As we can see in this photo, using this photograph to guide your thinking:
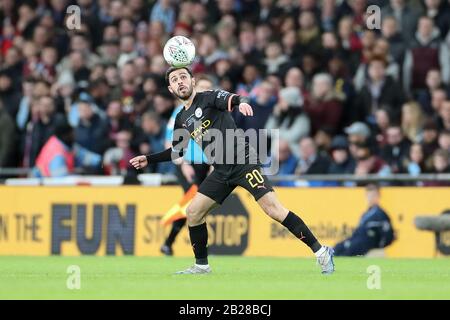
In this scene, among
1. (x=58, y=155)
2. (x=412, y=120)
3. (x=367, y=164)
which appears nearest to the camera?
(x=367, y=164)

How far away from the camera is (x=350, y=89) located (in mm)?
22516

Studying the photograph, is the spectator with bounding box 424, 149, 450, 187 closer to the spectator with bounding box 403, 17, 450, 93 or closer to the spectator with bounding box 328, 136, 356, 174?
the spectator with bounding box 328, 136, 356, 174

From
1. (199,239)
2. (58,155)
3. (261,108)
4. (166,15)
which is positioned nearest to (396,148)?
(261,108)

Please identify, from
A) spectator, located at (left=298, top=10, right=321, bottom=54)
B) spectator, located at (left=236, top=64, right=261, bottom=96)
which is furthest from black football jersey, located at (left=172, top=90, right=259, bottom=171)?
spectator, located at (left=298, top=10, right=321, bottom=54)

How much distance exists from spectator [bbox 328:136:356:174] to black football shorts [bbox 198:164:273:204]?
22.5ft

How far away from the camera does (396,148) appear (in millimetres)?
21266

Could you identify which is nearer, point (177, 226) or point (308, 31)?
point (177, 226)

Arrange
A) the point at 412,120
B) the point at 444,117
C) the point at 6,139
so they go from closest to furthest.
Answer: the point at 444,117 < the point at 412,120 < the point at 6,139

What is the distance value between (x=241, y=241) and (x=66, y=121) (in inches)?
160

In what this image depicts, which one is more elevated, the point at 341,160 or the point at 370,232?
the point at 341,160

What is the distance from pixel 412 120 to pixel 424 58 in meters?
1.38

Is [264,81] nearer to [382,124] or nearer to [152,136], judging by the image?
[152,136]

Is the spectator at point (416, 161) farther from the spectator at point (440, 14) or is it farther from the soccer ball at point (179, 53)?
the soccer ball at point (179, 53)

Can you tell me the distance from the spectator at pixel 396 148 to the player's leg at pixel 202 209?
22.6 feet
